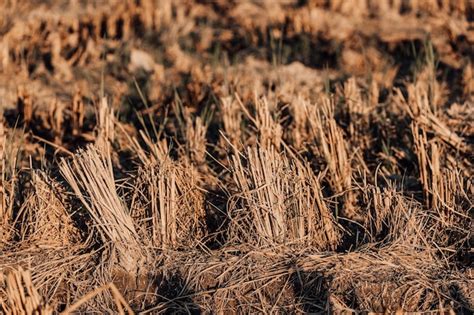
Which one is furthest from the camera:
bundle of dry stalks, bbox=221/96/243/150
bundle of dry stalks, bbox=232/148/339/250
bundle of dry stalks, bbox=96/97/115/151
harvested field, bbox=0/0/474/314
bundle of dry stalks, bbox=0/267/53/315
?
bundle of dry stalks, bbox=221/96/243/150

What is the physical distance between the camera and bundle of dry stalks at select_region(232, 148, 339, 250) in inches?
142

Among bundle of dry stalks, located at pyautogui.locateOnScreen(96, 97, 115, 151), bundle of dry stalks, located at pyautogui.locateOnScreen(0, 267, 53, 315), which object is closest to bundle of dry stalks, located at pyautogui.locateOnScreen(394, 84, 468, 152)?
bundle of dry stalks, located at pyautogui.locateOnScreen(96, 97, 115, 151)

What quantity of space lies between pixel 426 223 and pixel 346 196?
45 centimetres

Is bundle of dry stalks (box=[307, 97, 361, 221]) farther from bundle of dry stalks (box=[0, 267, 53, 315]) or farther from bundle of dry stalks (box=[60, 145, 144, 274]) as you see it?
bundle of dry stalks (box=[0, 267, 53, 315])

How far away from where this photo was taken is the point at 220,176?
4234 mm

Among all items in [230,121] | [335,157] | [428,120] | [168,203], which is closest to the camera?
[168,203]

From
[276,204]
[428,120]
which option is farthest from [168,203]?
[428,120]

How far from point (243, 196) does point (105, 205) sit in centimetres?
60

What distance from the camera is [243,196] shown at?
364 cm

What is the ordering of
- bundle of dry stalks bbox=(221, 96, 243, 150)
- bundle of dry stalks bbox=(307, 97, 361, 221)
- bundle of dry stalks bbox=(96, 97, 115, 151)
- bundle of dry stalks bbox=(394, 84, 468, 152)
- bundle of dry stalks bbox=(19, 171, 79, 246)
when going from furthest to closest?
bundle of dry stalks bbox=(221, 96, 243, 150)
bundle of dry stalks bbox=(96, 97, 115, 151)
bundle of dry stalks bbox=(394, 84, 468, 152)
bundle of dry stalks bbox=(307, 97, 361, 221)
bundle of dry stalks bbox=(19, 171, 79, 246)

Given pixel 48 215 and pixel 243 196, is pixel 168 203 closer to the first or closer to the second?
pixel 243 196

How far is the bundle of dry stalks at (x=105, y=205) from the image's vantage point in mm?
3512

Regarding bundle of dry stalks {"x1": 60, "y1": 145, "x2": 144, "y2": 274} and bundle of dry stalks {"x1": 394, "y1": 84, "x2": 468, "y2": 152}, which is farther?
bundle of dry stalks {"x1": 394, "y1": 84, "x2": 468, "y2": 152}

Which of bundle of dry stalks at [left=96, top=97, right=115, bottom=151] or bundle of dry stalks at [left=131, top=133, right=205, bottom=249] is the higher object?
bundle of dry stalks at [left=96, top=97, right=115, bottom=151]
